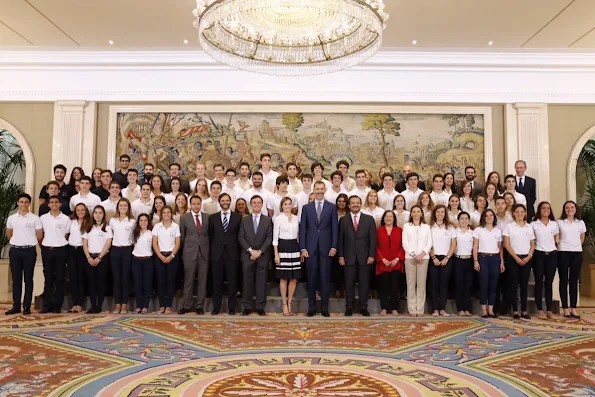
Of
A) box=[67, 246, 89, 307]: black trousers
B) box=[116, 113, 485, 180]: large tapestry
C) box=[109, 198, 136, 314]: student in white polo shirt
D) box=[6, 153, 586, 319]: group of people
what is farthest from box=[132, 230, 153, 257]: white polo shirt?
box=[116, 113, 485, 180]: large tapestry

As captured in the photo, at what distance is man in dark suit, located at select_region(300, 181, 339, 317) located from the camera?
785 centimetres

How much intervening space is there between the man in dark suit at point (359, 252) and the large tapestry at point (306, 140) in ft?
10.6

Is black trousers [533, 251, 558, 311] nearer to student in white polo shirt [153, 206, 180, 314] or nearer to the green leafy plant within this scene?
student in white polo shirt [153, 206, 180, 314]

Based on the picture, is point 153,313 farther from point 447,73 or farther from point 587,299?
point 587,299

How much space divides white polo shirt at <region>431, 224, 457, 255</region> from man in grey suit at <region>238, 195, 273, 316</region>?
7.83ft

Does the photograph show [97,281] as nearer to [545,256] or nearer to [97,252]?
[97,252]

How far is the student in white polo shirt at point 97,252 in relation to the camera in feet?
26.1

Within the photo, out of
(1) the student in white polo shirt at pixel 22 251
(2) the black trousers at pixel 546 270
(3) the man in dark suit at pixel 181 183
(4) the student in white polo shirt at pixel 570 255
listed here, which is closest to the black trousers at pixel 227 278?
(3) the man in dark suit at pixel 181 183

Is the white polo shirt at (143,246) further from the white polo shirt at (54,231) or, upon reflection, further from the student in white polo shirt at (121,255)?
the white polo shirt at (54,231)

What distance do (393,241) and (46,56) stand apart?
7.86 m

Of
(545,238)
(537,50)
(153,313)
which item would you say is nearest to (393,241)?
(545,238)

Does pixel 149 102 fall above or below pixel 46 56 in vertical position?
below

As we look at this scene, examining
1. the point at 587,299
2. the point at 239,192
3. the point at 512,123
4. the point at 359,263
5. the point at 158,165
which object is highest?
the point at 512,123

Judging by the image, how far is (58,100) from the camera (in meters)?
11.0
